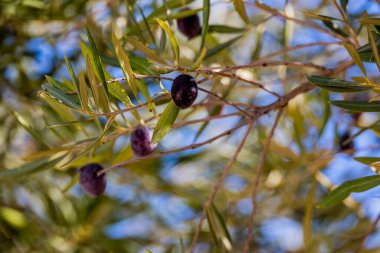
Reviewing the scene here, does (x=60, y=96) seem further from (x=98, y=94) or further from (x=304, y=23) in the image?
(x=304, y=23)

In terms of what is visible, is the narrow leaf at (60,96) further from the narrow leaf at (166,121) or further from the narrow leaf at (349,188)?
the narrow leaf at (349,188)

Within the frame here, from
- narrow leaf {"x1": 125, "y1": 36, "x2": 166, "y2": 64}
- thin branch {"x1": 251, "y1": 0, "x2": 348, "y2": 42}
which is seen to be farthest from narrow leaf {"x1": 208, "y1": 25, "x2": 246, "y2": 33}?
narrow leaf {"x1": 125, "y1": 36, "x2": 166, "y2": 64}

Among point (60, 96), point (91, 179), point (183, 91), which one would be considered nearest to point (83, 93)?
point (60, 96)

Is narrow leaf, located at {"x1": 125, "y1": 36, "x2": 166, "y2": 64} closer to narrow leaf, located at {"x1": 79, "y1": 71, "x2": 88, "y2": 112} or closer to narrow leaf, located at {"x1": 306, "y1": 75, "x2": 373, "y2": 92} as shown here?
narrow leaf, located at {"x1": 79, "y1": 71, "x2": 88, "y2": 112}

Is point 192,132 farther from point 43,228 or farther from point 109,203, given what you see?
point 43,228

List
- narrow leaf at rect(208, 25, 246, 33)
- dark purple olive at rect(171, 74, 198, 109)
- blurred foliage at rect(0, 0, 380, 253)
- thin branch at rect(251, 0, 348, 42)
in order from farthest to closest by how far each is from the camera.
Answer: blurred foliage at rect(0, 0, 380, 253) → narrow leaf at rect(208, 25, 246, 33) → thin branch at rect(251, 0, 348, 42) → dark purple olive at rect(171, 74, 198, 109)

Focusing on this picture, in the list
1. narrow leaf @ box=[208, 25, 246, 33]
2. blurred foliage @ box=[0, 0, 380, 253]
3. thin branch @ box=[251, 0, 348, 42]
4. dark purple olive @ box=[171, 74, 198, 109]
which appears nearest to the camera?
dark purple olive @ box=[171, 74, 198, 109]

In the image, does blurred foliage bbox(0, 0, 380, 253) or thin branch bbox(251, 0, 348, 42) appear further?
blurred foliage bbox(0, 0, 380, 253)
